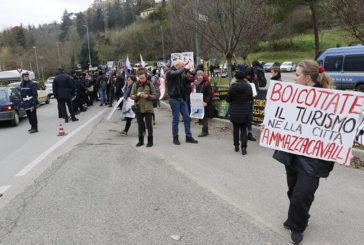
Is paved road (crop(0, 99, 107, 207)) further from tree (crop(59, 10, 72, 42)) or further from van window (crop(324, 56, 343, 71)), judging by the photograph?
tree (crop(59, 10, 72, 42))

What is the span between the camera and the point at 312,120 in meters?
3.89

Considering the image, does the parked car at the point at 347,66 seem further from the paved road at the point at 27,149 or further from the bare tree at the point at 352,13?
the paved road at the point at 27,149

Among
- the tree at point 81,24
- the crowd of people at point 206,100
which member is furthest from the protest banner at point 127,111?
the tree at point 81,24

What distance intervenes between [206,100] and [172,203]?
5152 mm

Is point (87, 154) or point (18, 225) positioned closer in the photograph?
point (18, 225)

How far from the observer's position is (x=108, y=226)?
418 centimetres

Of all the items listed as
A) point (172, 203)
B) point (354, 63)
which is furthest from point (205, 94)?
point (354, 63)

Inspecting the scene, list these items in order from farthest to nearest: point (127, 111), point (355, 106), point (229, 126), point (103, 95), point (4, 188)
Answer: point (103, 95) → point (229, 126) → point (127, 111) → point (4, 188) → point (355, 106)

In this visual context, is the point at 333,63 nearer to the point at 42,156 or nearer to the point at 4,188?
the point at 42,156

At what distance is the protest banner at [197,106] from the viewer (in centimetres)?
985

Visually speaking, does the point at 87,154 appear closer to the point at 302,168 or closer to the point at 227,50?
the point at 302,168

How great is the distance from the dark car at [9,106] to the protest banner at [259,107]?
861cm

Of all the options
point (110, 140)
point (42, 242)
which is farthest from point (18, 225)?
point (110, 140)

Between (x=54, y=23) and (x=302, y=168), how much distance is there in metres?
120
